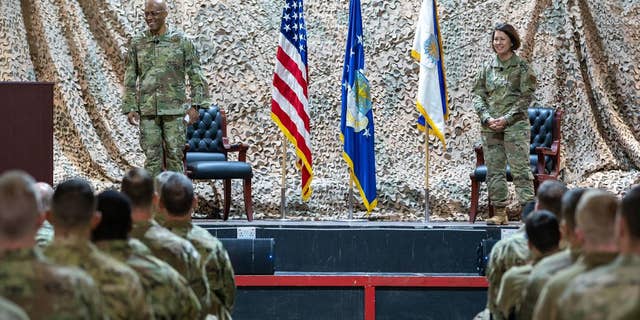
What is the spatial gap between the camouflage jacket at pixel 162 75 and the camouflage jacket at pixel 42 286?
5273 mm

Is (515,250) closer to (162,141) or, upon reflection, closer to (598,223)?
(598,223)

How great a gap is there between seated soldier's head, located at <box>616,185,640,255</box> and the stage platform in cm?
389

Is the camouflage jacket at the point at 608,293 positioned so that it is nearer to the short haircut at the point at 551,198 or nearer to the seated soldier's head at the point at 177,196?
the short haircut at the point at 551,198

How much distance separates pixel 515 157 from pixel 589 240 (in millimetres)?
5636

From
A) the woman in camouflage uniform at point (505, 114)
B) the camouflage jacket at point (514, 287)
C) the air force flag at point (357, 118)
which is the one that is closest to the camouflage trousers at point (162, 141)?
the air force flag at point (357, 118)

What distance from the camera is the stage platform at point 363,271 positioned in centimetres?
635

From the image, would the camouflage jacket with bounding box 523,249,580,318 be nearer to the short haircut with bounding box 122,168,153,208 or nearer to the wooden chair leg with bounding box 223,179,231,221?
the short haircut with bounding box 122,168,153,208

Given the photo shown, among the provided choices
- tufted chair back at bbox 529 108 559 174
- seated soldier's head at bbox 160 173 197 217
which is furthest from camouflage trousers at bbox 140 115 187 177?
seated soldier's head at bbox 160 173 197 217

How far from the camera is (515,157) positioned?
8.36 m

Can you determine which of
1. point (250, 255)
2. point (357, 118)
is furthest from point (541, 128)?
point (250, 255)

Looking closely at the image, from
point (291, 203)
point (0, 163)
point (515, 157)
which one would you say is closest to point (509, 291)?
point (0, 163)

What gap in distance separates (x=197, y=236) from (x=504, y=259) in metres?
1.11

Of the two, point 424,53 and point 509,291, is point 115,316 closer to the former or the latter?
point 509,291

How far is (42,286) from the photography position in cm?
245
